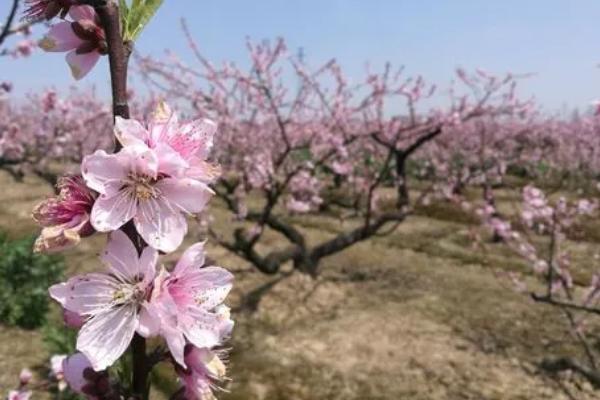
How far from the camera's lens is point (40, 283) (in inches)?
239

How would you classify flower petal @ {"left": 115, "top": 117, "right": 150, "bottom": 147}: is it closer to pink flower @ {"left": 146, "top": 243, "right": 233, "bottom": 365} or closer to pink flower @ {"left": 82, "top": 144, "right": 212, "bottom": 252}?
pink flower @ {"left": 82, "top": 144, "right": 212, "bottom": 252}

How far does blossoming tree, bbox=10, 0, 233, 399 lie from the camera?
1.01 m

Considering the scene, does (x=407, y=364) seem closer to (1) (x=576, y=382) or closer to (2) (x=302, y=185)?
(1) (x=576, y=382)

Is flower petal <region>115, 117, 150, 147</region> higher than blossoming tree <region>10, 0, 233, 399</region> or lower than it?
higher

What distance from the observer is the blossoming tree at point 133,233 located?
1009mm

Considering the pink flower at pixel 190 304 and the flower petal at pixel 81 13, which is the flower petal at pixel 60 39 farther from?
the pink flower at pixel 190 304

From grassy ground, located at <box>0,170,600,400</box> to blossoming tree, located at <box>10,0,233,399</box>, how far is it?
362cm

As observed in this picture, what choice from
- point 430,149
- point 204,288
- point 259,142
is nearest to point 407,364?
point 204,288

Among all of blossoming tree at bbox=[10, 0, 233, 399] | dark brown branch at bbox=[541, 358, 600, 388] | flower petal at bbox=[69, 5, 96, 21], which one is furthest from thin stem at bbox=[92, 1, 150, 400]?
dark brown branch at bbox=[541, 358, 600, 388]

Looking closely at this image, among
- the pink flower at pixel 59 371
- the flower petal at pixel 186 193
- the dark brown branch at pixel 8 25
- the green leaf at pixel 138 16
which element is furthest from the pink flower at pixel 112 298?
the dark brown branch at pixel 8 25

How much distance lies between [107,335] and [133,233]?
186 millimetres

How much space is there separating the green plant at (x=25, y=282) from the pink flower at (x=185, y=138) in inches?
204

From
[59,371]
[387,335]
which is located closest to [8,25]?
[59,371]

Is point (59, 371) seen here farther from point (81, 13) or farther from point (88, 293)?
point (81, 13)
